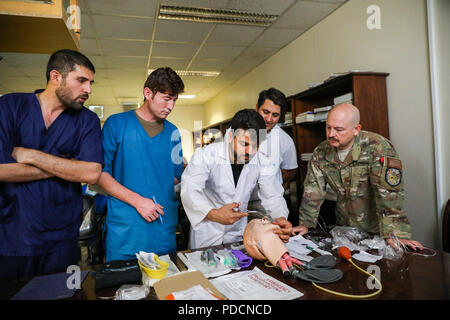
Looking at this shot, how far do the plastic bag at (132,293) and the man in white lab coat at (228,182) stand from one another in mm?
607

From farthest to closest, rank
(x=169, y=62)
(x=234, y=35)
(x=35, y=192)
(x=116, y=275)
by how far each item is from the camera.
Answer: (x=169, y=62), (x=234, y=35), (x=35, y=192), (x=116, y=275)

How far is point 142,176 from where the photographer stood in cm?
160

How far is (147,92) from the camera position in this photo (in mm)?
1637

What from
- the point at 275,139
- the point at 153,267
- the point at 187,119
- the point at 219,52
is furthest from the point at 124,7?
the point at 187,119

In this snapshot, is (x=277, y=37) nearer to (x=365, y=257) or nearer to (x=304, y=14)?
Answer: (x=304, y=14)

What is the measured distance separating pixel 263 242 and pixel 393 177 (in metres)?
1.05

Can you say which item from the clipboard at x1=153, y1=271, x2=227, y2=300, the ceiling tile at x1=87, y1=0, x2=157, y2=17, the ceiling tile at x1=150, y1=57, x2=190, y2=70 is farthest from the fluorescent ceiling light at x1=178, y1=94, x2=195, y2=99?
the clipboard at x1=153, y1=271, x2=227, y2=300

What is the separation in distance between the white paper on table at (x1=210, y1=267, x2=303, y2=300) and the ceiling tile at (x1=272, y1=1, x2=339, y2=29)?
2884 millimetres

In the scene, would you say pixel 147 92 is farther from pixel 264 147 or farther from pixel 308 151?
pixel 308 151

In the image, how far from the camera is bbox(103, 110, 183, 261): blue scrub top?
5.07 ft

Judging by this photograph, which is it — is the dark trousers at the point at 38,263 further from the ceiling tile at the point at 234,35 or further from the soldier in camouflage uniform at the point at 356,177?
the ceiling tile at the point at 234,35

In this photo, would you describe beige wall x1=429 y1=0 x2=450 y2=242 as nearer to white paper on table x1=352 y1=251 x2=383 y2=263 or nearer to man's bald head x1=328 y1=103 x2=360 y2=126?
man's bald head x1=328 y1=103 x2=360 y2=126

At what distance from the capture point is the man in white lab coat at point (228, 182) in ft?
5.22
